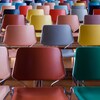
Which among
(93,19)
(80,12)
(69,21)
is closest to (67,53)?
(69,21)

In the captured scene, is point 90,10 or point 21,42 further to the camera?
point 90,10

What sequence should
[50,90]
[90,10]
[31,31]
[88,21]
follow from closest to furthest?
[50,90] < [31,31] < [88,21] < [90,10]

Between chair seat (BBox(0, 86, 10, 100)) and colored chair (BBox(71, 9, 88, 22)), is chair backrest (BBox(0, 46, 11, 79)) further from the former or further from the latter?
colored chair (BBox(71, 9, 88, 22))

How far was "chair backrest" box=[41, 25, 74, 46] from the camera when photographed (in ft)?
14.0

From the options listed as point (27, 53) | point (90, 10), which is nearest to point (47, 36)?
point (27, 53)

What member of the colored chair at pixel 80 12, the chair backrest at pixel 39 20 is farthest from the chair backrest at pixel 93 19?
the colored chair at pixel 80 12

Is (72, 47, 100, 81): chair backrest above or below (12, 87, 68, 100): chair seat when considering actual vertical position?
above

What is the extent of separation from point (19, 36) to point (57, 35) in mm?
558

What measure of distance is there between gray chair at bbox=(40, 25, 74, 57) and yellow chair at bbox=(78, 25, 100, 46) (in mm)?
191

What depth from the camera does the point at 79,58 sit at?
3006 millimetres

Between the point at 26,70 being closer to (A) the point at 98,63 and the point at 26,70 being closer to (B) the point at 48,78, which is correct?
(B) the point at 48,78

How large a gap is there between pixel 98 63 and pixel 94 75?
0.13 meters

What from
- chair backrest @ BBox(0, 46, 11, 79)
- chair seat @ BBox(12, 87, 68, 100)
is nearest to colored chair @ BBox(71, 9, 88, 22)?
chair backrest @ BBox(0, 46, 11, 79)

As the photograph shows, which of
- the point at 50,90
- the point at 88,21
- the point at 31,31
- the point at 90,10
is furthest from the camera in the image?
the point at 90,10
